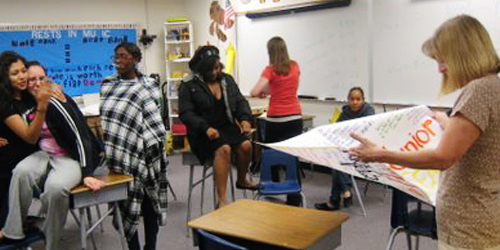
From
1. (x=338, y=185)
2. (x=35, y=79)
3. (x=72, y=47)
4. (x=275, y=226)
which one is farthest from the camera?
(x=72, y=47)

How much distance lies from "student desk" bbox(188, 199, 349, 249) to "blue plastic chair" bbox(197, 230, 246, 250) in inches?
5.2

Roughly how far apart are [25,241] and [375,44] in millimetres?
3700

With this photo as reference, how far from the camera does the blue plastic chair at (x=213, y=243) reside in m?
1.66

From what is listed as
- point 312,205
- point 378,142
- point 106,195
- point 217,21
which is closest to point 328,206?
point 312,205

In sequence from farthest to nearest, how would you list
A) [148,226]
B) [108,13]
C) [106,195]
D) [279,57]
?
[108,13]
[279,57]
[148,226]
[106,195]

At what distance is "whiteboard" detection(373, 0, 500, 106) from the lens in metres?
4.31

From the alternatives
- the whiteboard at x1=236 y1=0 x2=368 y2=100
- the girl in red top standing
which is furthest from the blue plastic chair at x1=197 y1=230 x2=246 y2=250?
the whiteboard at x1=236 y1=0 x2=368 y2=100

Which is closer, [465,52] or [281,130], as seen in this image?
[465,52]

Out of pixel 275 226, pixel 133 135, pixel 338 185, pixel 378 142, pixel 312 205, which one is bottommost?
pixel 312 205

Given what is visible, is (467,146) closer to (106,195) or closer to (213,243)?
(213,243)

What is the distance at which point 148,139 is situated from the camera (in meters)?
2.96

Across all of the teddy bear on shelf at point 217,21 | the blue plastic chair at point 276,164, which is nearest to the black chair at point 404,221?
the blue plastic chair at point 276,164

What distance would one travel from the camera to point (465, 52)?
1388 mm

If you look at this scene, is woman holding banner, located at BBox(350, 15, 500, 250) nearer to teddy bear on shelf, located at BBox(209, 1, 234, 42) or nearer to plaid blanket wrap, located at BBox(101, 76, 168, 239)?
plaid blanket wrap, located at BBox(101, 76, 168, 239)
